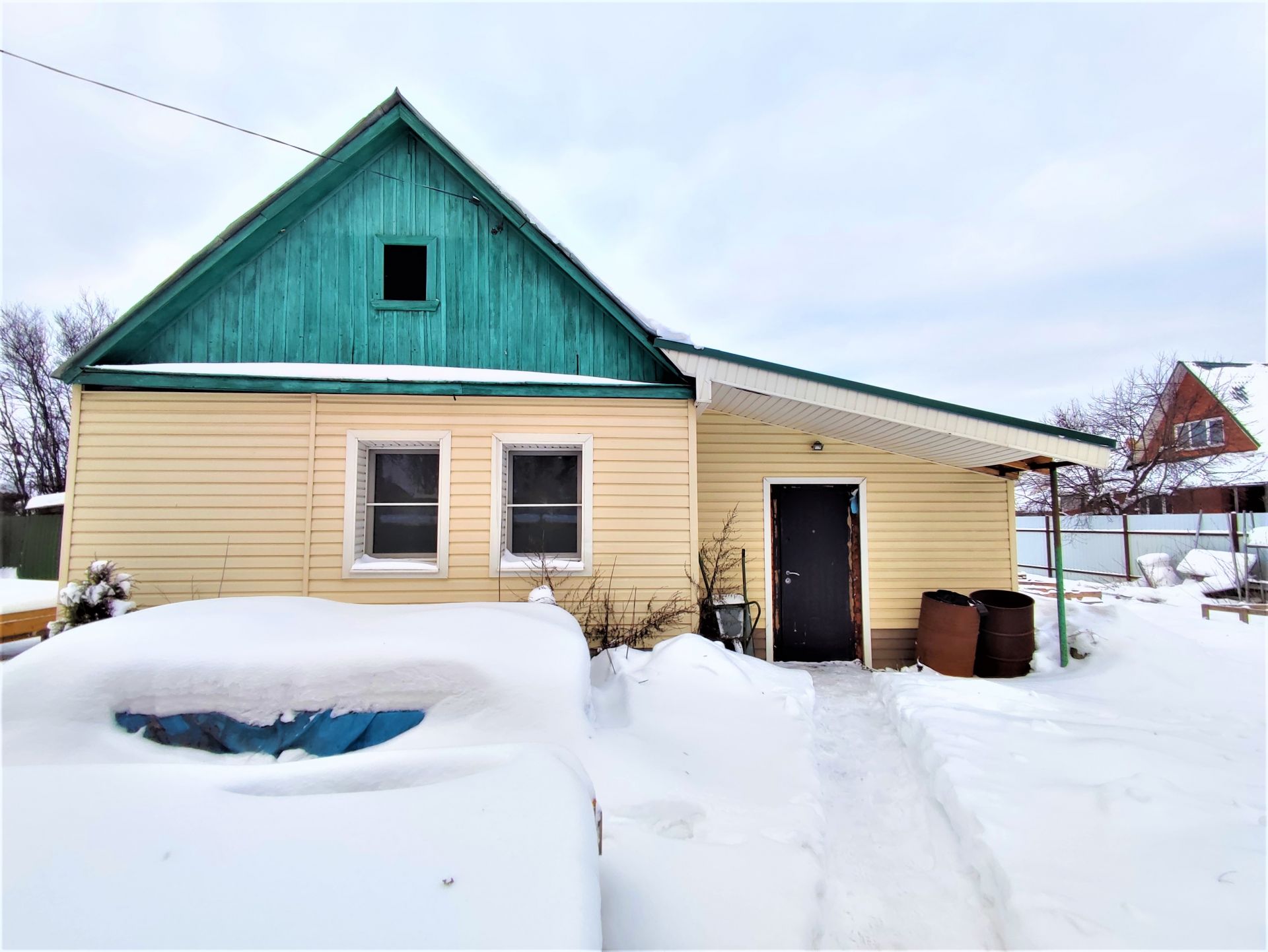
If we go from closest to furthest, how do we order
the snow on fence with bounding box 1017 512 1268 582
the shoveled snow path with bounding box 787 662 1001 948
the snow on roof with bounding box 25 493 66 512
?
the shoveled snow path with bounding box 787 662 1001 948 → the snow on fence with bounding box 1017 512 1268 582 → the snow on roof with bounding box 25 493 66 512

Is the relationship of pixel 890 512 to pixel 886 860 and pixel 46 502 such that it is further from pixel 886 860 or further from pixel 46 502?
pixel 46 502

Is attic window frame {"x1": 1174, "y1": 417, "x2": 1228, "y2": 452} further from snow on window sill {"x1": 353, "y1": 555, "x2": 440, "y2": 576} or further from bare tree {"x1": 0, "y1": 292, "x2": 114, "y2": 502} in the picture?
bare tree {"x1": 0, "y1": 292, "x2": 114, "y2": 502}

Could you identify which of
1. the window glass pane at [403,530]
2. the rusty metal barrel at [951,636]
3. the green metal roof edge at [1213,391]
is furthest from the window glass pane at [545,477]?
the green metal roof edge at [1213,391]

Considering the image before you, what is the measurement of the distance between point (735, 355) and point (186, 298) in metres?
6.13

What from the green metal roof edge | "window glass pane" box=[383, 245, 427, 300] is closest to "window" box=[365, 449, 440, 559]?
"window glass pane" box=[383, 245, 427, 300]

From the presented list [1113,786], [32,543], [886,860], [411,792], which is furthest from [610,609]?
[32,543]

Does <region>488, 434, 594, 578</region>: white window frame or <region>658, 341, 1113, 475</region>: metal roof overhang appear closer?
<region>658, 341, 1113, 475</region>: metal roof overhang

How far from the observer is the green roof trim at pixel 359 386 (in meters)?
5.95

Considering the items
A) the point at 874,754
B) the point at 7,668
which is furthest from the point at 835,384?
the point at 7,668

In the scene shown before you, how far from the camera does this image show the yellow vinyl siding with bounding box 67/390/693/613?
19.5ft

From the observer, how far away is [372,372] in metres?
6.14

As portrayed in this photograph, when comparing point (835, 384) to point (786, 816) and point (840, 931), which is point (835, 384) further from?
point (840, 931)

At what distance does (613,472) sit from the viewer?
20.6ft

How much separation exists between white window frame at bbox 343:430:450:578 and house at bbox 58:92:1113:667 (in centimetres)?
3
